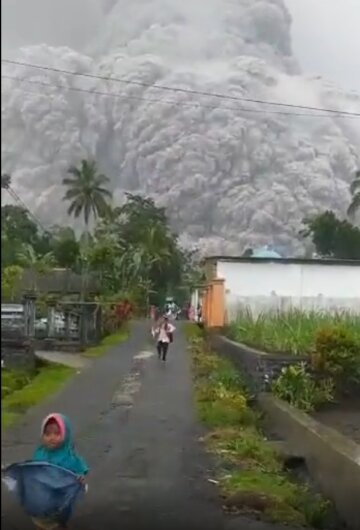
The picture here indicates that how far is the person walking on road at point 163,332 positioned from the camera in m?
3.72

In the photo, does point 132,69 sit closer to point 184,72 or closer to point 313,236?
point 184,72

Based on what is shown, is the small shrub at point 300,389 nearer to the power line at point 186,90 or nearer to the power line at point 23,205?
the power line at point 186,90

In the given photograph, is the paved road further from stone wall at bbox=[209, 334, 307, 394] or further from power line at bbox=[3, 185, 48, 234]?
stone wall at bbox=[209, 334, 307, 394]

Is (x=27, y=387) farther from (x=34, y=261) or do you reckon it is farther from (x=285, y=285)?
(x=285, y=285)

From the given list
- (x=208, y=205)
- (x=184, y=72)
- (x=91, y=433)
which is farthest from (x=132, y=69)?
(x=91, y=433)

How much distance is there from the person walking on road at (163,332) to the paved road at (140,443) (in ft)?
0.15

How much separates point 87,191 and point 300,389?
225 inches

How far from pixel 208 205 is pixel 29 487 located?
138 centimetres

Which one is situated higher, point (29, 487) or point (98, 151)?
point (98, 151)

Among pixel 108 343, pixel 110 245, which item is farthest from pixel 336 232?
pixel 110 245

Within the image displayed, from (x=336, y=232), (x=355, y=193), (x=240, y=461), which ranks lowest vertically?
(x=240, y=461)

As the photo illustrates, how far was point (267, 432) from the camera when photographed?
6812mm

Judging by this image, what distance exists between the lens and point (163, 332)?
12.5ft

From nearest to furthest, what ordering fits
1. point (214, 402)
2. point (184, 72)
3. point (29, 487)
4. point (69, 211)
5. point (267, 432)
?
point (29, 487) → point (69, 211) → point (184, 72) → point (214, 402) → point (267, 432)
